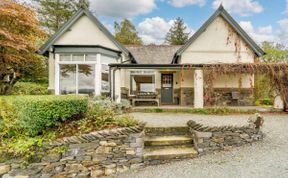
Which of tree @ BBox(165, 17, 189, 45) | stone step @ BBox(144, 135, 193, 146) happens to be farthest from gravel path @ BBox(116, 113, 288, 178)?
tree @ BBox(165, 17, 189, 45)

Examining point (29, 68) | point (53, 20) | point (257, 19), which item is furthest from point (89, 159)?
point (53, 20)

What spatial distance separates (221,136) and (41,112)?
17.1ft

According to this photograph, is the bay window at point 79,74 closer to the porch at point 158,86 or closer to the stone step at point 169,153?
the porch at point 158,86

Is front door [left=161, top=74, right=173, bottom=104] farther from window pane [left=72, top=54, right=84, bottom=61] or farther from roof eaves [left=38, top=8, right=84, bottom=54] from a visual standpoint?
roof eaves [left=38, top=8, right=84, bottom=54]

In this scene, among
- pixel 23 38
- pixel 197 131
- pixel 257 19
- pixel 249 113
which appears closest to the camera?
pixel 197 131

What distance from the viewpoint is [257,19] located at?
19109 millimetres

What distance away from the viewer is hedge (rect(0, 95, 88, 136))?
Result: 17.5 feet

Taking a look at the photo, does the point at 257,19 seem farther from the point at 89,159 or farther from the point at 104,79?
the point at 89,159

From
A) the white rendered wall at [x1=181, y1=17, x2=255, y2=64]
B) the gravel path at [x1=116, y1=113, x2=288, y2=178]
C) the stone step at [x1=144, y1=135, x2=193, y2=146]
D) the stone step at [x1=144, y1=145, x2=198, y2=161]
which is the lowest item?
the gravel path at [x1=116, y1=113, x2=288, y2=178]

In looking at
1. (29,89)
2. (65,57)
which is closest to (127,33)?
(29,89)

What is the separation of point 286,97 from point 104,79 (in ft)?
37.0

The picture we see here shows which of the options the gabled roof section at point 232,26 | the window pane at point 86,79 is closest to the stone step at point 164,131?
the window pane at point 86,79

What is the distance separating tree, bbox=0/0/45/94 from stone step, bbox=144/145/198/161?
10.9m

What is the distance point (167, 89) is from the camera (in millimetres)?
17203
